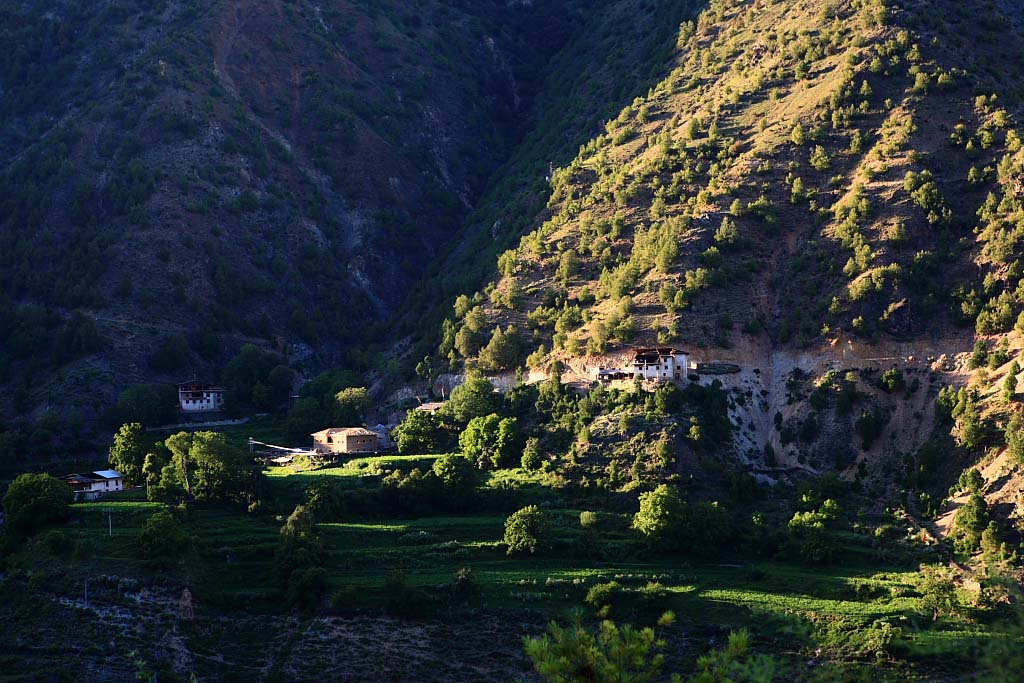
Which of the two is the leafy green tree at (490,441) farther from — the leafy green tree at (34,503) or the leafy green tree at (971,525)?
the leafy green tree at (971,525)

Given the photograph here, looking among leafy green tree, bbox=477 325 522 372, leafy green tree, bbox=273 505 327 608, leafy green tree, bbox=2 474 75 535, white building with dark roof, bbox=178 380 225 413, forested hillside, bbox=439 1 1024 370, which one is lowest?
leafy green tree, bbox=273 505 327 608

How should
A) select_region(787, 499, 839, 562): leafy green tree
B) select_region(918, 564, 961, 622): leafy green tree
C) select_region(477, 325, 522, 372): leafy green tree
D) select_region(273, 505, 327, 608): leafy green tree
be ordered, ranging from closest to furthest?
1. select_region(918, 564, 961, 622): leafy green tree
2. select_region(273, 505, 327, 608): leafy green tree
3. select_region(787, 499, 839, 562): leafy green tree
4. select_region(477, 325, 522, 372): leafy green tree

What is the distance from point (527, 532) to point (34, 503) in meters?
29.7

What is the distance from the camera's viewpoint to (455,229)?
136 metres

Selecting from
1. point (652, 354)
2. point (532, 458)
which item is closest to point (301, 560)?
point (532, 458)

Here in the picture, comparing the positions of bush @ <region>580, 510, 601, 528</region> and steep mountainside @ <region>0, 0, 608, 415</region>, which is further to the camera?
steep mountainside @ <region>0, 0, 608, 415</region>

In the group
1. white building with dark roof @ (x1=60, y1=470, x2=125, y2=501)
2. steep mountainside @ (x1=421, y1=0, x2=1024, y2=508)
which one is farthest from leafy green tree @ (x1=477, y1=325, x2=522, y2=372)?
white building with dark roof @ (x1=60, y1=470, x2=125, y2=501)

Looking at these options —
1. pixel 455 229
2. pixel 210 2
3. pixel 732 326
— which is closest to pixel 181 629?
pixel 732 326

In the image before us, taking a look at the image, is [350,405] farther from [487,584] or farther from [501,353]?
[487,584]

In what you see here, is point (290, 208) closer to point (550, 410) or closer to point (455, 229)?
point (455, 229)

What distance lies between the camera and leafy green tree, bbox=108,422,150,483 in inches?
3162

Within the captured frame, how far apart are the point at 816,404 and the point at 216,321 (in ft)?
192

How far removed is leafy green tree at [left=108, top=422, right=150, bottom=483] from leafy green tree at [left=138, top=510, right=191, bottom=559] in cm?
1390

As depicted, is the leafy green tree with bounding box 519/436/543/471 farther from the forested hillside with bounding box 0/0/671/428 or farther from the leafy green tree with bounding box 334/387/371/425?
the forested hillside with bounding box 0/0/671/428
